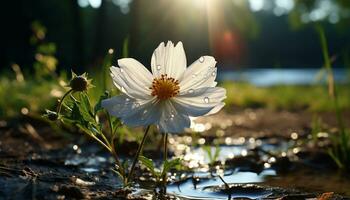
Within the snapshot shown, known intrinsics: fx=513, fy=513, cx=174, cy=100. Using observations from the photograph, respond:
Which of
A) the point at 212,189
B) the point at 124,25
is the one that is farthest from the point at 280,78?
the point at 212,189

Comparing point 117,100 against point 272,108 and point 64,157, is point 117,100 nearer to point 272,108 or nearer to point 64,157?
point 64,157

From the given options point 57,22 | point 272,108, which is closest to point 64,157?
point 272,108

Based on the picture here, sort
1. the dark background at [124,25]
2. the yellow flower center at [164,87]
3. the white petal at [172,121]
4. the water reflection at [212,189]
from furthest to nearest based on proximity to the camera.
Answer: the dark background at [124,25]
the water reflection at [212,189]
the yellow flower center at [164,87]
the white petal at [172,121]

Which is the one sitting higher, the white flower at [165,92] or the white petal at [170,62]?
the white petal at [170,62]

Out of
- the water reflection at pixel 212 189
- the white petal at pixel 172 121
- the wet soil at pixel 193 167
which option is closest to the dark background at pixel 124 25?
the wet soil at pixel 193 167

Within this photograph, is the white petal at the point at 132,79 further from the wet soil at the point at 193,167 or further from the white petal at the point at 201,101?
the wet soil at the point at 193,167

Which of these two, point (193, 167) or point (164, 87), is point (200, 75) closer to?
point (164, 87)
